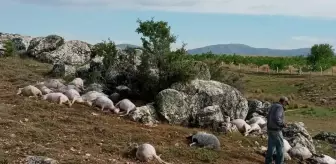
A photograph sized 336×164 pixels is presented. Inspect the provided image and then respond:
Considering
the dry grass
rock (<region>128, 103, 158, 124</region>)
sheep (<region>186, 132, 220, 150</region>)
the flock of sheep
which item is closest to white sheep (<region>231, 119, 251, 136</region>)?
the flock of sheep

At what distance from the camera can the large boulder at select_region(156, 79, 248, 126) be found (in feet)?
55.6

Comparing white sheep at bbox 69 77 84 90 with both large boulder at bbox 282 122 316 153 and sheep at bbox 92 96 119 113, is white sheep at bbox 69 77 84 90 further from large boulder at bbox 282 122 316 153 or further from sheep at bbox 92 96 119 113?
large boulder at bbox 282 122 316 153

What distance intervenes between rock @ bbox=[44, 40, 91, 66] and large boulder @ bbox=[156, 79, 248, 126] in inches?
452

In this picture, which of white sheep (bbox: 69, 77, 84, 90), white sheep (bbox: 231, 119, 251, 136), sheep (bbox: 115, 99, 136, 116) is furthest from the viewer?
white sheep (bbox: 69, 77, 84, 90)

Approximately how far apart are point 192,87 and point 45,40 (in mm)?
16656

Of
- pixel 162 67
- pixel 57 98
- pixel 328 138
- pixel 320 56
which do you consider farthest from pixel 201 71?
pixel 320 56

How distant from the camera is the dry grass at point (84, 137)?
1194cm

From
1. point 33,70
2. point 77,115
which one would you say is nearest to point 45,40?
point 33,70

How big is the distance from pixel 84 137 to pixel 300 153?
613cm

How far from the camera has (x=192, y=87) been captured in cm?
1802

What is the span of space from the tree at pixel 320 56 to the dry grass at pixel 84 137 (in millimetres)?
75443

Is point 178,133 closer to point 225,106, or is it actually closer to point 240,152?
point 240,152

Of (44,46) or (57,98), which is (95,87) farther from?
(44,46)

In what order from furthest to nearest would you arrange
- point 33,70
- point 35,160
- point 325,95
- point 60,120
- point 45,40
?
point 325,95
point 45,40
point 33,70
point 60,120
point 35,160
